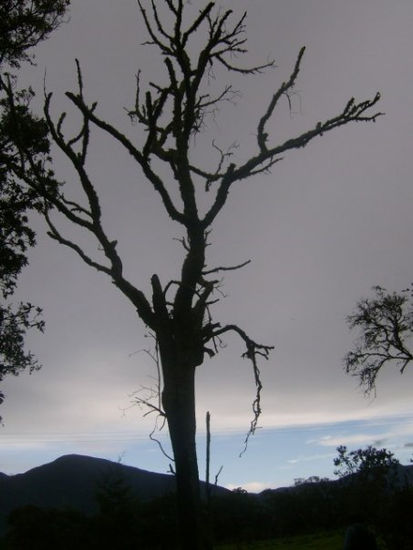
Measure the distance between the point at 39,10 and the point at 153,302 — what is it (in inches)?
542

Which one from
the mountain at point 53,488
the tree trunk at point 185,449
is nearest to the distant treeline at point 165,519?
the tree trunk at point 185,449

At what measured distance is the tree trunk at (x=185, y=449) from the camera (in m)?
5.02

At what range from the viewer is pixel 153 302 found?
592 centimetres

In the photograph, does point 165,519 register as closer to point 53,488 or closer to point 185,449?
point 185,449

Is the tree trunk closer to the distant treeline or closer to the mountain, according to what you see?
the distant treeline

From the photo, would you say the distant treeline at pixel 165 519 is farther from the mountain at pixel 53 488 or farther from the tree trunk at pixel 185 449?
the mountain at pixel 53 488

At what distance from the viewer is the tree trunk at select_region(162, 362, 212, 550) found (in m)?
5.02

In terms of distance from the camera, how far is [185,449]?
526 centimetres

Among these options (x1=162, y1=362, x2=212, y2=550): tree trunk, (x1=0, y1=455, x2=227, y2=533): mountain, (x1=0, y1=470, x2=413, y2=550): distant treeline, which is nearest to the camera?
(x1=162, y1=362, x2=212, y2=550): tree trunk

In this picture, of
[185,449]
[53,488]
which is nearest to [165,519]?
[185,449]

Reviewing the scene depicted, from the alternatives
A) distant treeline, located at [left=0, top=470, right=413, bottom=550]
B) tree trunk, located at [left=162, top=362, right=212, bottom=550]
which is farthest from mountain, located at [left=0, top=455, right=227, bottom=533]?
tree trunk, located at [left=162, top=362, right=212, bottom=550]

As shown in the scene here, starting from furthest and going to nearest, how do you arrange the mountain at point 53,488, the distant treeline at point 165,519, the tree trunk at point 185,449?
1. the mountain at point 53,488
2. the distant treeline at point 165,519
3. the tree trunk at point 185,449

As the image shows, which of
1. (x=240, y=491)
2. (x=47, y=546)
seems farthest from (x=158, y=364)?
(x=240, y=491)

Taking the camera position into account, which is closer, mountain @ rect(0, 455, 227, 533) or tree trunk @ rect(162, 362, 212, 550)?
tree trunk @ rect(162, 362, 212, 550)
